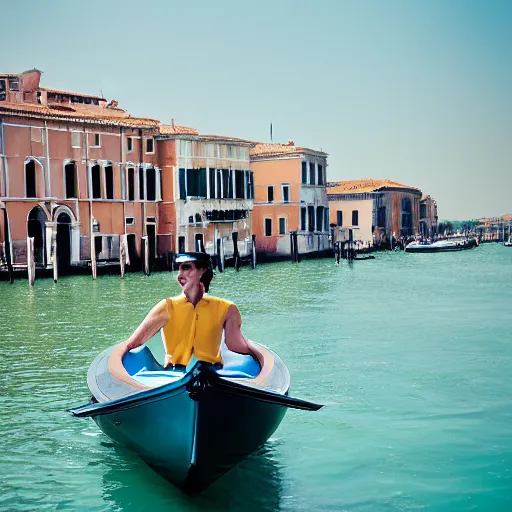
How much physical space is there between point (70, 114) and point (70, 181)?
1564 mm

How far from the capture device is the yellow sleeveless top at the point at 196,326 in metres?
3.69

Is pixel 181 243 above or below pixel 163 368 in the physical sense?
above

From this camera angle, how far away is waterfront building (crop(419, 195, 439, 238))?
45.6 m

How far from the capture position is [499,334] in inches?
363

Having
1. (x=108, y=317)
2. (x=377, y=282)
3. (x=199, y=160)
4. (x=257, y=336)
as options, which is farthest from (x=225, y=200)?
(x=257, y=336)

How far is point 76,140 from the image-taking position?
19.0 meters

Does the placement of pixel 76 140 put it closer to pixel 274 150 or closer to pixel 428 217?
pixel 274 150

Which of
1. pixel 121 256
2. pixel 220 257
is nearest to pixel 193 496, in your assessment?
pixel 121 256

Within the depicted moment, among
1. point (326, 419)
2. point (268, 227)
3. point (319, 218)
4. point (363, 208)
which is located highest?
point (363, 208)

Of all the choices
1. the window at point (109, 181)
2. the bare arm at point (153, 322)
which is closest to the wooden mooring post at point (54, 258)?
the window at point (109, 181)

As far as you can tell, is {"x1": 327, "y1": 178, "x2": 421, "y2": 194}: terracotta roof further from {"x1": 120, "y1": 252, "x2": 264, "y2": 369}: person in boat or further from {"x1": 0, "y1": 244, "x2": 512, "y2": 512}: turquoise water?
{"x1": 120, "y1": 252, "x2": 264, "y2": 369}: person in boat

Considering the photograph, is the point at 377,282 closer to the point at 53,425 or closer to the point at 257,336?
the point at 257,336

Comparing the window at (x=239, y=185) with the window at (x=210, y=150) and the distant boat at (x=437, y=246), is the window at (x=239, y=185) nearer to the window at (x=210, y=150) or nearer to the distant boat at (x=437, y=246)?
the window at (x=210, y=150)

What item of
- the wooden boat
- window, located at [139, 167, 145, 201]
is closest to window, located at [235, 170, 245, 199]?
window, located at [139, 167, 145, 201]
